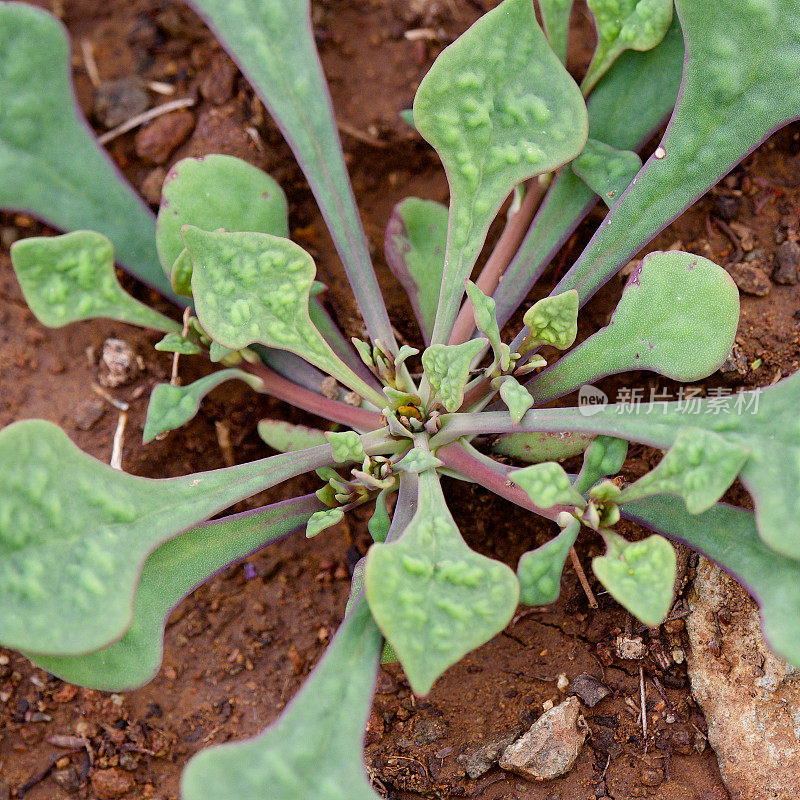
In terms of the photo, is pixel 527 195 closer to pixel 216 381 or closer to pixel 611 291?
pixel 611 291

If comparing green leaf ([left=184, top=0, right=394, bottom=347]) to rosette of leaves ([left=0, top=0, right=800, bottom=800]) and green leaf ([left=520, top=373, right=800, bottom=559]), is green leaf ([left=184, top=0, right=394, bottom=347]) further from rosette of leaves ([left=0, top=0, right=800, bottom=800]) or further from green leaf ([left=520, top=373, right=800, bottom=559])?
green leaf ([left=520, top=373, right=800, bottom=559])

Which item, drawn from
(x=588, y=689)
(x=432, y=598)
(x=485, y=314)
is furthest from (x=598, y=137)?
(x=588, y=689)

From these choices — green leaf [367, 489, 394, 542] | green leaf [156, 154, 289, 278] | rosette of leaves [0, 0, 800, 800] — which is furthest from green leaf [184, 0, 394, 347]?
green leaf [367, 489, 394, 542]

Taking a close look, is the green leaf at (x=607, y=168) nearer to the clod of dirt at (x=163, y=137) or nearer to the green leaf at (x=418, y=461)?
the green leaf at (x=418, y=461)

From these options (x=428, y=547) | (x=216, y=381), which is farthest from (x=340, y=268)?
(x=428, y=547)

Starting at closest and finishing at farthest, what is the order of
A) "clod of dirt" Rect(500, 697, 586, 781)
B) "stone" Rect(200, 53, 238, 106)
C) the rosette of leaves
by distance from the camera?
the rosette of leaves → "clod of dirt" Rect(500, 697, 586, 781) → "stone" Rect(200, 53, 238, 106)

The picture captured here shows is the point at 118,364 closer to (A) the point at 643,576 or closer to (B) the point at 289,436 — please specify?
(B) the point at 289,436
